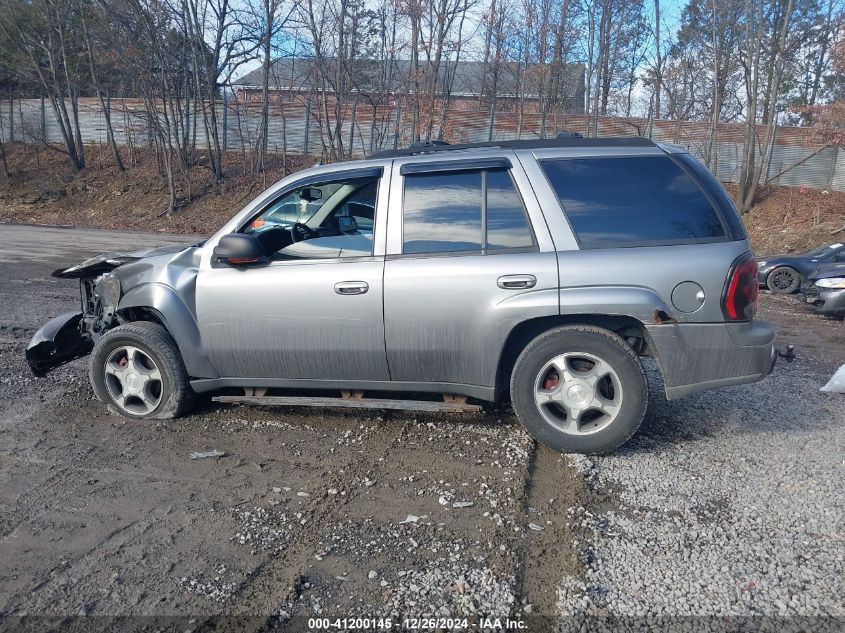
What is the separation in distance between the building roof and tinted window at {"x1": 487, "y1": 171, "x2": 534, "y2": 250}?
26.6 meters

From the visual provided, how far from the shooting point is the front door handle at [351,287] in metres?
4.39

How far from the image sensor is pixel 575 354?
4.17 metres

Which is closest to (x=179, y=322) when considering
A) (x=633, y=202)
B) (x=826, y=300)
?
(x=633, y=202)

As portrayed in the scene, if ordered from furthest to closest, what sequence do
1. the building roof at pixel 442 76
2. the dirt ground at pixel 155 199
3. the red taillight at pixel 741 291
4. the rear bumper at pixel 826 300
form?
the building roof at pixel 442 76
the dirt ground at pixel 155 199
the rear bumper at pixel 826 300
the red taillight at pixel 741 291

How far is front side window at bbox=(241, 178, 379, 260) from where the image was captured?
15.1 feet

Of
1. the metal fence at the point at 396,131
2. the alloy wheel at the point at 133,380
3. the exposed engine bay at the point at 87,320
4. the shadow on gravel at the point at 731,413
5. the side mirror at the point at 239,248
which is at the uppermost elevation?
the metal fence at the point at 396,131

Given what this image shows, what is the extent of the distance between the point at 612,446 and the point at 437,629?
1.95 metres

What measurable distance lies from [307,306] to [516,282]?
1.42m

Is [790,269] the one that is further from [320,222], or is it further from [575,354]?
[320,222]

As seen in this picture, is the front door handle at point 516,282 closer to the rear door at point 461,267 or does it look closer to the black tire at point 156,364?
the rear door at point 461,267

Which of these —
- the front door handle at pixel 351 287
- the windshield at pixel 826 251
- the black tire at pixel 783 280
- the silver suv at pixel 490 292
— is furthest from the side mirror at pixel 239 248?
the windshield at pixel 826 251

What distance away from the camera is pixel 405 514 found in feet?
11.7

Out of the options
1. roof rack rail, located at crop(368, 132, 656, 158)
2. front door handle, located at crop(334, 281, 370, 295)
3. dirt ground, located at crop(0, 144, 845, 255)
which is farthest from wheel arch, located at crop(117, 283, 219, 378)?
dirt ground, located at crop(0, 144, 845, 255)

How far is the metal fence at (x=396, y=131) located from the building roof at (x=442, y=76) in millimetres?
1149
